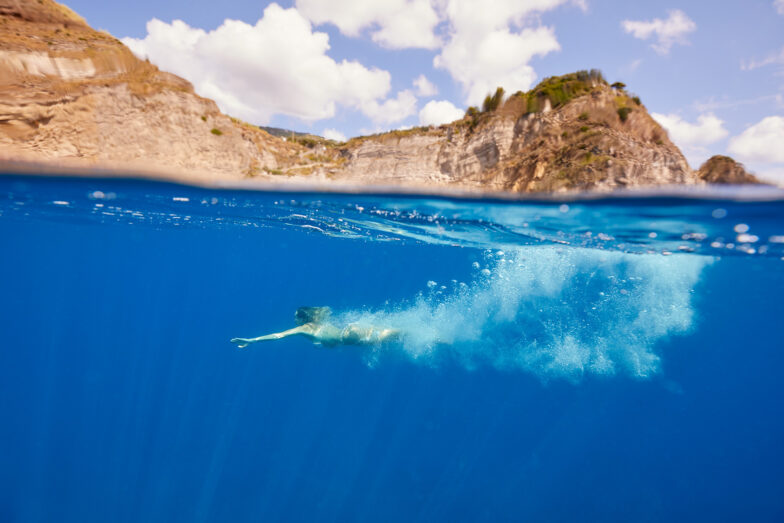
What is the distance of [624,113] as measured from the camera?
14.5m

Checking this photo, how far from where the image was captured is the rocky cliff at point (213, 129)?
31.7ft

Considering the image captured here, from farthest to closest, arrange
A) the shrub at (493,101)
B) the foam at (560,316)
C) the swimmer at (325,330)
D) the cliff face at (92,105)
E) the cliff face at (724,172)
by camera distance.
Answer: the shrub at (493,101) → the foam at (560,316) → the swimmer at (325,330) → the cliff face at (92,105) → the cliff face at (724,172)

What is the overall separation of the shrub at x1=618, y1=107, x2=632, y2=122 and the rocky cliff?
0.06 metres

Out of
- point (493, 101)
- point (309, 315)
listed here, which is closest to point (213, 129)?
point (309, 315)

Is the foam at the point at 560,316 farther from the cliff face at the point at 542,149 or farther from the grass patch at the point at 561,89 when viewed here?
the grass patch at the point at 561,89

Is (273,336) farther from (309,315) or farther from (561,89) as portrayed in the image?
(561,89)

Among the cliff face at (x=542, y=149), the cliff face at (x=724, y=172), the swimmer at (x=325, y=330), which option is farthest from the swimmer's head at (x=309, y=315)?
the cliff face at (x=724, y=172)

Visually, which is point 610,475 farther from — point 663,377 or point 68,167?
point 68,167

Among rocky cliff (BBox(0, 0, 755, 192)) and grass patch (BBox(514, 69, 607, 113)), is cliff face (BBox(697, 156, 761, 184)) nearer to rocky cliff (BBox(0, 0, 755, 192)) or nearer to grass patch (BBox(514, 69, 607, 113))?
rocky cliff (BBox(0, 0, 755, 192))

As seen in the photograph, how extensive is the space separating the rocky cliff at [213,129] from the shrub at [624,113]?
0.06 m

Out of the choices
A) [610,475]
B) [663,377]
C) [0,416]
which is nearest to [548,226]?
[610,475]

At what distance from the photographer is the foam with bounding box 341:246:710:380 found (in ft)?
56.1

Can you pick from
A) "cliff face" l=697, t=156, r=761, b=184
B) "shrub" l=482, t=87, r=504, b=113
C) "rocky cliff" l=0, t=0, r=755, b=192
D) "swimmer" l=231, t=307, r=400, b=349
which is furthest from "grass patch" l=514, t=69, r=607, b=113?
"swimmer" l=231, t=307, r=400, b=349

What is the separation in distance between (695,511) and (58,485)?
2884 centimetres
